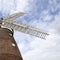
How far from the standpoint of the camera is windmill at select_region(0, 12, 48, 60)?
21969 mm

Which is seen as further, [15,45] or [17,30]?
[17,30]

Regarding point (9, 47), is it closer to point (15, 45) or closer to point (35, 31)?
point (15, 45)

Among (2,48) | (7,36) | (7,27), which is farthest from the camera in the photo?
(7,27)

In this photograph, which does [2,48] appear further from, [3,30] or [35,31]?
[35,31]

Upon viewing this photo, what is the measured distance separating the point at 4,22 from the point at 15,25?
1518mm

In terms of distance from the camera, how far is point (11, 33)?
24.9 m

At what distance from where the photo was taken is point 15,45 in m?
23.6

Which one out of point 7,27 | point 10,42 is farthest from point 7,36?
point 7,27

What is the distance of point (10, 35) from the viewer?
2430 centimetres

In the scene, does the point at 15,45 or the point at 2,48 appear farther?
the point at 15,45

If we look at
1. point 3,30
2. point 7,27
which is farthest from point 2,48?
point 7,27

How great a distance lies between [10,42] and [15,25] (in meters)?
4.30

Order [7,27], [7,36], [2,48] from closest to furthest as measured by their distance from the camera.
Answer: [2,48] → [7,36] → [7,27]

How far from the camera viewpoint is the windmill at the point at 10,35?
22.0m
